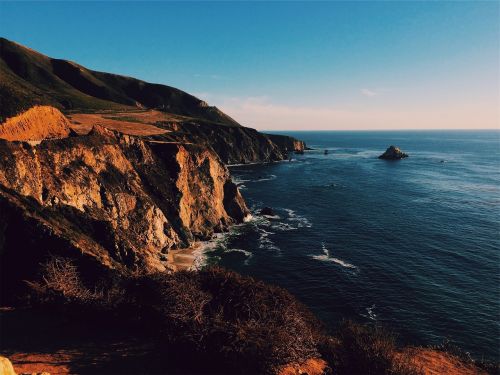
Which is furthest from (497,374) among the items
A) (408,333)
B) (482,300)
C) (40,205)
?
(40,205)

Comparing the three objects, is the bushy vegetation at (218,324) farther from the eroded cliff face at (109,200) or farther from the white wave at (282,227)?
the white wave at (282,227)

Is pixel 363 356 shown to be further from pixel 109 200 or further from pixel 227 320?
pixel 109 200

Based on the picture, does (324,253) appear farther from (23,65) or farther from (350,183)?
(23,65)

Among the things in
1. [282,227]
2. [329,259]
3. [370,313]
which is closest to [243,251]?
[329,259]

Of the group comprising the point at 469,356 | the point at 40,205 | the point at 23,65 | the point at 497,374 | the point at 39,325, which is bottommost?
the point at 469,356

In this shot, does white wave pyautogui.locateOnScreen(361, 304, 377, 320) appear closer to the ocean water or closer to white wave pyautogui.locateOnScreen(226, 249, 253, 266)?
the ocean water

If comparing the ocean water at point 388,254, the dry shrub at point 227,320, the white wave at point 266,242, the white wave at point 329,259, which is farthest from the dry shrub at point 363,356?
the white wave at point 266,242
